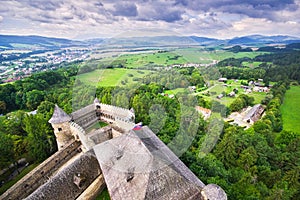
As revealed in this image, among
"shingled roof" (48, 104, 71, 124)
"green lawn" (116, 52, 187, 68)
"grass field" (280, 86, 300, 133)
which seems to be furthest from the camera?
"grass field" (280, 86, 300, 133)

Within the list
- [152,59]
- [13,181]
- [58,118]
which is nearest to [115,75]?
[152,59]

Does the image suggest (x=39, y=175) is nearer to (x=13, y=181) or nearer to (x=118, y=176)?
(x=13, y=181)

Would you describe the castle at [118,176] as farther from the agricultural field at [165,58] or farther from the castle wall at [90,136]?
the agricultural field at [165,58]

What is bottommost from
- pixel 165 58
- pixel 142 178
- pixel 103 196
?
pixel 103 196

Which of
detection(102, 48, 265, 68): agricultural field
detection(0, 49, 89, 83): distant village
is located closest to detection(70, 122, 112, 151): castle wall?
detection(102, 48, 265, 68): agricultural field

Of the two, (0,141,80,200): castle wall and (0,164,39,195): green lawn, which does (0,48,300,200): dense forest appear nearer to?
(0,164,39,195): green lawn

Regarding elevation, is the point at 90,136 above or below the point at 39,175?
above
